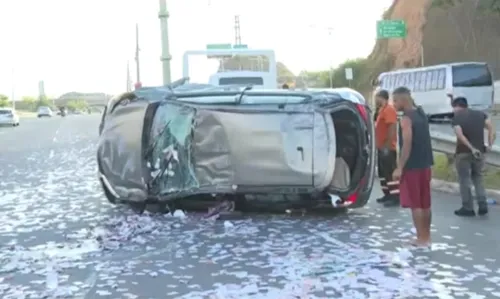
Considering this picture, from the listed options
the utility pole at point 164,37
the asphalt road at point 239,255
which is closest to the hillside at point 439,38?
the utility pole at point 164,37

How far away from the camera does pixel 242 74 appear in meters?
20.8

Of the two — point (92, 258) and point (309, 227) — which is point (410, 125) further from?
point (92, 258)

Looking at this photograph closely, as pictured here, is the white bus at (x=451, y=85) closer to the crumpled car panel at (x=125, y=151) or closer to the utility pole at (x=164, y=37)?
the utility pole at (x=164, y=37)

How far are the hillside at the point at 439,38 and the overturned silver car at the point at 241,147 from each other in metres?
39.8

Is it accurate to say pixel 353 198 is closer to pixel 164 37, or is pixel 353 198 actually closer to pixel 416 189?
pixel 416 189

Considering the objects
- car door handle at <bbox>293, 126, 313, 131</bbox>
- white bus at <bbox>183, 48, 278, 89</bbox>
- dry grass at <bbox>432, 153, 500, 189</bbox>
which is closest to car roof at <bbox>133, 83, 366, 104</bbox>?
car door handle at <bbox>293, 126, 313, 131</bbox>

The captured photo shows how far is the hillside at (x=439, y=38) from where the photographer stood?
163 ft

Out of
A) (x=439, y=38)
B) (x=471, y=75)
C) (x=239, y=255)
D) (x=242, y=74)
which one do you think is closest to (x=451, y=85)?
(x=471, y=75)

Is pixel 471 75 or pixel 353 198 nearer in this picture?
pixel 353 198

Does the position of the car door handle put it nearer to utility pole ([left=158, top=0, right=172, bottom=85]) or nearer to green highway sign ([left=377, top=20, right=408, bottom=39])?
utility pole ([left=158, top=0, right=172, bottom=85])

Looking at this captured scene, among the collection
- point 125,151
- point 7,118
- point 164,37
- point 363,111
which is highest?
point 164,37

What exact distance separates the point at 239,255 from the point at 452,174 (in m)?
6.78

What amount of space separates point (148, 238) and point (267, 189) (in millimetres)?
1812

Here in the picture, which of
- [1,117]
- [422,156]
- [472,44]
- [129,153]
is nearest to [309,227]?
[422,156]
